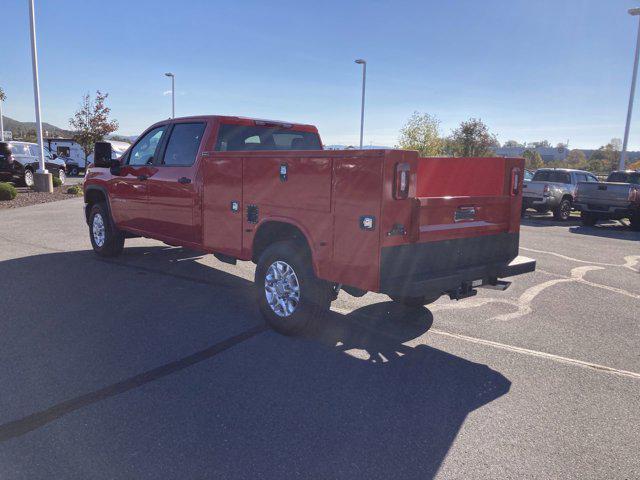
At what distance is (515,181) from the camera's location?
509cm

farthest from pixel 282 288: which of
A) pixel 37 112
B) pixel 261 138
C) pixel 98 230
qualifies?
pixel 37 112

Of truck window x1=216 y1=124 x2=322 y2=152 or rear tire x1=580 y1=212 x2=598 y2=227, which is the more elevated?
truck window x1=216 y1=124 x2=322 y2=152

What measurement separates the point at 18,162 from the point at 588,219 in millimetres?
22350

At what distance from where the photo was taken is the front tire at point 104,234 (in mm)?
8102

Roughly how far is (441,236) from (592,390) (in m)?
1.70

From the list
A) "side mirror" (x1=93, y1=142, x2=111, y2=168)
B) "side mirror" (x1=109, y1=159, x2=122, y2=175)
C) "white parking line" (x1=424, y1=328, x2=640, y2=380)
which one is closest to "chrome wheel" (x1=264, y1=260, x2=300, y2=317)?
"white parking line" (x1=424, y1=328, x2=640, y2=380)

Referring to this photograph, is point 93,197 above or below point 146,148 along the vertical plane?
below

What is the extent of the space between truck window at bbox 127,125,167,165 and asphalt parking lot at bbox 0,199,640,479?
5.87 feet

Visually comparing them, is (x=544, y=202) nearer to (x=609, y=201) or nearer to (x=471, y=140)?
(x=609, y=201)

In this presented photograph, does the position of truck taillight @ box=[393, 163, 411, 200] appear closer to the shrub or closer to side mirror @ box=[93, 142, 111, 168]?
side mirror @ box=[93, 142, 111, 168]

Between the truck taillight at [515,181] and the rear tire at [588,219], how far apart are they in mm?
12542

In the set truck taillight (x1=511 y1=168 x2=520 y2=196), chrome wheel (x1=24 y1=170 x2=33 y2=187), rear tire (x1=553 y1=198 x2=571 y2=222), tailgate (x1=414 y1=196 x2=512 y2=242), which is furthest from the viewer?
chrome wheel (x1=24 y1=170 x2=33 y2=187)

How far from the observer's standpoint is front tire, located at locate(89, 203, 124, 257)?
319 inches

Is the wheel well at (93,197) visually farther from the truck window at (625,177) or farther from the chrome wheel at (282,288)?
the truck window at (625,177)
